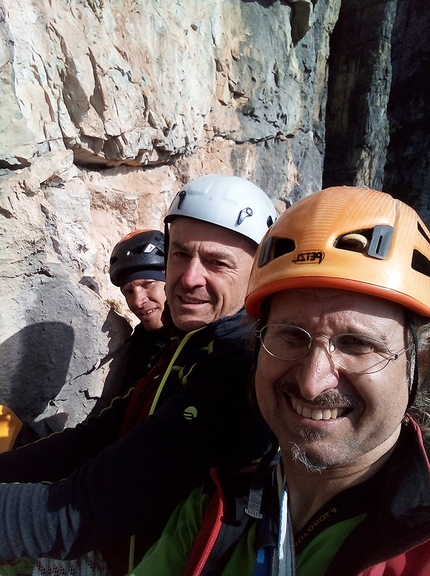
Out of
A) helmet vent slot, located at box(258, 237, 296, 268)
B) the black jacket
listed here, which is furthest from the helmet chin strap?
the black jacket

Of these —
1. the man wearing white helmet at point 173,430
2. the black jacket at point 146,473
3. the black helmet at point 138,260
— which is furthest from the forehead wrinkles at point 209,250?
the black helmet at point 138,260

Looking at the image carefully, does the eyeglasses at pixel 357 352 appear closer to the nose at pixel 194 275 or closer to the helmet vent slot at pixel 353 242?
the helmet vent slot at pixel 353 242

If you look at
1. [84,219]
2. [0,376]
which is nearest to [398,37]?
[84,219]

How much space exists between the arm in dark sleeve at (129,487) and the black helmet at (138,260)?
1.50 metres

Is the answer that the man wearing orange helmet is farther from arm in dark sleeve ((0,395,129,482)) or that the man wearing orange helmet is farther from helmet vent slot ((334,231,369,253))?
arm in dark sleeve ((0,395,129,482))

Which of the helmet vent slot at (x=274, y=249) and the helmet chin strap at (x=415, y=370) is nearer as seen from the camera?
the helmet chin strap at (x=415, y=370)

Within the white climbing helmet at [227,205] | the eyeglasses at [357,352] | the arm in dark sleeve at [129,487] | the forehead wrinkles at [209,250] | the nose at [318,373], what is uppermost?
the white climbing helmet at [227,205]

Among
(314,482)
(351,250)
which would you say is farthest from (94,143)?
(314,482)

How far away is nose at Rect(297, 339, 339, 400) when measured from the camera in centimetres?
108

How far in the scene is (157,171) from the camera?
452 centimetres

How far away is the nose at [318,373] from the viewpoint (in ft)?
3.53

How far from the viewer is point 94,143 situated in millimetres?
3557

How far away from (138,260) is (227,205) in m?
1.08

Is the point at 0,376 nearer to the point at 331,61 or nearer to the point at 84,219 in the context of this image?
the point at 84,219
